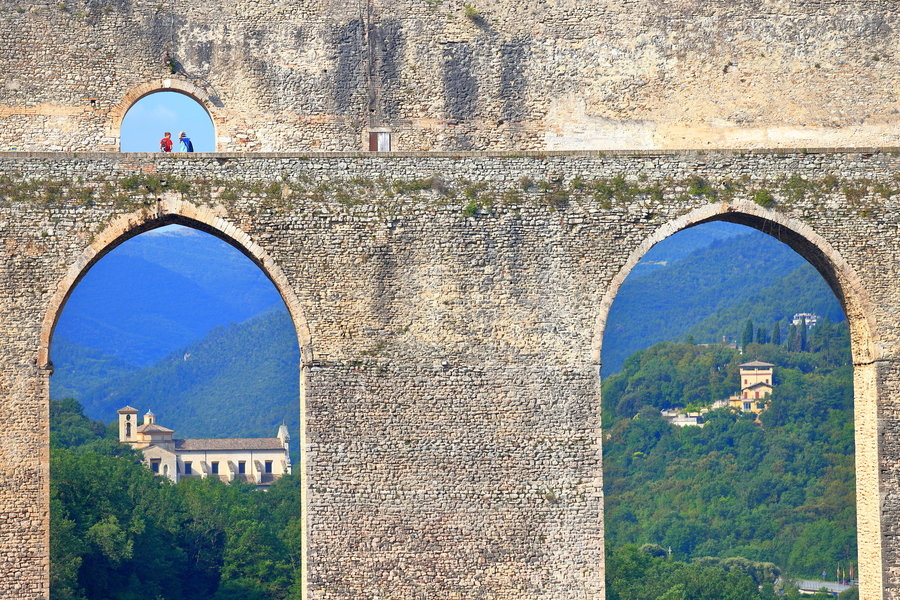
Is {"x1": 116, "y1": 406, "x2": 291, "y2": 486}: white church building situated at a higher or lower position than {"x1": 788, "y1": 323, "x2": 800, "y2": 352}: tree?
lower

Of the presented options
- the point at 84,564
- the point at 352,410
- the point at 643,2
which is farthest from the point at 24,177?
the point at 84,564

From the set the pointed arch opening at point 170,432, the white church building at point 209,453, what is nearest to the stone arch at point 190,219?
the pointed arch opening at point 170,432

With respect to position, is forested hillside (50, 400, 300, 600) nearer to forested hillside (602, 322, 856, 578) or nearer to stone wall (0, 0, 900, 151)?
forested hillside (602, 322, 856, 578)

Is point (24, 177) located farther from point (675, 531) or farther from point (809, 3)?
point (675, 531)

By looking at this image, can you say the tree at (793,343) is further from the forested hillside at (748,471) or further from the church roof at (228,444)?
the church roof at (228,444)

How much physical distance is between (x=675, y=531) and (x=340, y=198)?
6645 cm

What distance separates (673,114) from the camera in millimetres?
23281

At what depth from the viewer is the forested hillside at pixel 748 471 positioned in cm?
8188

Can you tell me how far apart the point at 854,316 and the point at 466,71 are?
6115 millimetres

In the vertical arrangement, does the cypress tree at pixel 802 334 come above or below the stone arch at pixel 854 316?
above

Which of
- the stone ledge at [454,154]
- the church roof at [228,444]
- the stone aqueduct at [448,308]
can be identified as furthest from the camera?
the church roof at [228,444]

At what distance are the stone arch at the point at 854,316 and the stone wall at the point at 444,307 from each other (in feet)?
0.12

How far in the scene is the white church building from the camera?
118875 millimetres

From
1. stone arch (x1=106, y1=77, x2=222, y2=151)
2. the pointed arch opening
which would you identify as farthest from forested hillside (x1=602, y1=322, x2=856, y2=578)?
stone arch (x1=106, y1=77, x2=222, y2=151)
